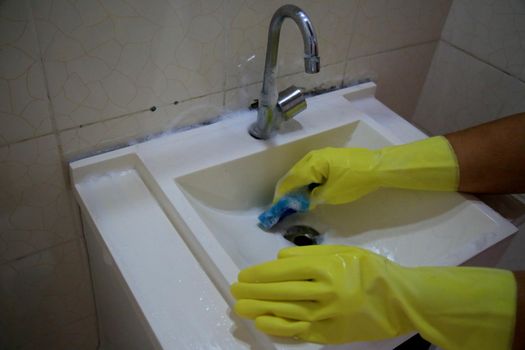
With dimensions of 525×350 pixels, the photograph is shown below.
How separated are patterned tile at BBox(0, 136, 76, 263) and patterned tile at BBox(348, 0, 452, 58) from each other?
0.63 m

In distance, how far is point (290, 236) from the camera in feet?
2.86

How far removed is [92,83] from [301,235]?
456 mm

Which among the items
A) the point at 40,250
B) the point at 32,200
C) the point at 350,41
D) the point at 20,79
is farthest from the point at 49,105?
the point at 350,41

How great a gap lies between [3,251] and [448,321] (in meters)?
0.69

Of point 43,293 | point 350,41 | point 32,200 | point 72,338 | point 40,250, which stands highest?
point 350,41

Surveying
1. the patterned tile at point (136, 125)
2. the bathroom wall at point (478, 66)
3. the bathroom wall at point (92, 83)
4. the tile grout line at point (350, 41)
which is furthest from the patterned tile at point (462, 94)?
the patterned tile at point (136, 125)

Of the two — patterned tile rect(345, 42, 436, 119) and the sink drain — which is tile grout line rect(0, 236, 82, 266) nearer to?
the sink drain

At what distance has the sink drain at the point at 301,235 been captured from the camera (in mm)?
867

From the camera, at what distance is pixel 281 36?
845 mm

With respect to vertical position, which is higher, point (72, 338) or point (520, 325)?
point (520, 325)

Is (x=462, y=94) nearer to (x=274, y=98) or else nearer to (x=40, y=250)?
(x=274, y=98)

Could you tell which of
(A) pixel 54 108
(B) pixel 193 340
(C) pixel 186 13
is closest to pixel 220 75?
(C) pixel 186 13

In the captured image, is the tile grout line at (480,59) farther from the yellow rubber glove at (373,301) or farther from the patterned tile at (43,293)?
the patterned tile at (43,293)

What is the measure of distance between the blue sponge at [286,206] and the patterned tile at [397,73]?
1.08ft
